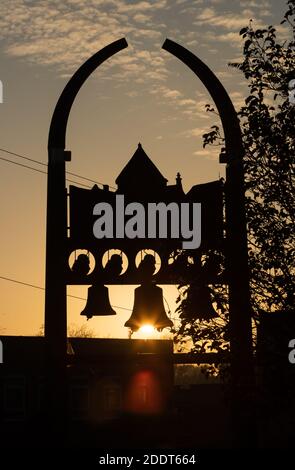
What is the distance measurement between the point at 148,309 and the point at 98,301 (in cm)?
63

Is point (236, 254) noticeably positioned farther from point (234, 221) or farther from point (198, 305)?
point (198, 305)

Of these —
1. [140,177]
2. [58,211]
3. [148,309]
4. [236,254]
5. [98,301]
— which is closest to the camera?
[236,254]

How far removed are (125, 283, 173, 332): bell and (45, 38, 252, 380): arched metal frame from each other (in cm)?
105

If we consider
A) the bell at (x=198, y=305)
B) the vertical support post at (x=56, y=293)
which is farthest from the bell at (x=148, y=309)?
the vertical support post at (x=56, y=293)

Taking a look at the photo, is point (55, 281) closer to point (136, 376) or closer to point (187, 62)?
point (187, 62)

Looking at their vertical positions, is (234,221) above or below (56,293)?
above

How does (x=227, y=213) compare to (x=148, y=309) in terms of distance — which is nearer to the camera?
(x=227, y=213)

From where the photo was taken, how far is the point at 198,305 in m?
12.0

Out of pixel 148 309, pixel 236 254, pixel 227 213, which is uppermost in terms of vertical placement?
pixel 227 213

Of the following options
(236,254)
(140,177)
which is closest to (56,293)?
(140,177)

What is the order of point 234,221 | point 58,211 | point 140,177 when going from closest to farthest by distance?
point 234,221
point 58,211
point 140,177

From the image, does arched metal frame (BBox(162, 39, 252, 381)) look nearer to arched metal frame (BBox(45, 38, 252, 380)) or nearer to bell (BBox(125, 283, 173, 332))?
arched metal frame (BBox(45, 38, 252, 380))

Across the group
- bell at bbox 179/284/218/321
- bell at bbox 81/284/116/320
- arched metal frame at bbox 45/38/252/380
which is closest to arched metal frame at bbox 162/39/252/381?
arched metal frame at bbox 45/38/252/380
